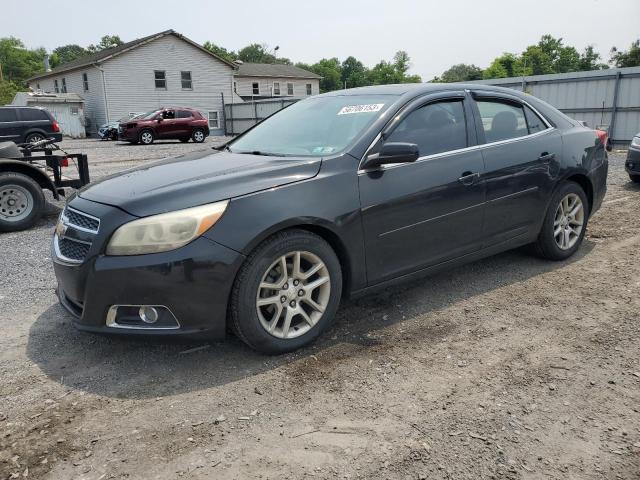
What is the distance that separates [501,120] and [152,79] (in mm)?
34693

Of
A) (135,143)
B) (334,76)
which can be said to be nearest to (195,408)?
(135,143)

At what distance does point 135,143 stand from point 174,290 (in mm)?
24218

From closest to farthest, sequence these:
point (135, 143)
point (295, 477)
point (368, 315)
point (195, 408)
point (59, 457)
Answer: point (295, 477) < point (59, 457) < point (195, 408) < point (368, 315) < point (135, 143)

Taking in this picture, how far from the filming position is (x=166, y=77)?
118 ft

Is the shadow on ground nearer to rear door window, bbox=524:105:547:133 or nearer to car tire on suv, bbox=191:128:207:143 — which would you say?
rear door window, bbox=524:105:547:133

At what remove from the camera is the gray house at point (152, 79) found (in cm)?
3416

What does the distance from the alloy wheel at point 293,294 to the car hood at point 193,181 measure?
0.50 m

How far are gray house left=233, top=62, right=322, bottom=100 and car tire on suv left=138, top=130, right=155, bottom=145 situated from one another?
27.7 m

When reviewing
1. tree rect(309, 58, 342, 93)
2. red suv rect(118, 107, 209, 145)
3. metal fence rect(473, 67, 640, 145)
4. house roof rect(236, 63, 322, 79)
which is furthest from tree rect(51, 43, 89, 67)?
metal fence rect(473, 67, 640, 145)

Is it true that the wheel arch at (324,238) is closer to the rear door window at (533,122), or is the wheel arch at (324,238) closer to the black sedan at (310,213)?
the black sedan at (310,213)

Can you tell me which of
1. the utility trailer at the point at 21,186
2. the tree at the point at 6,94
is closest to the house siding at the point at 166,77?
the tree at the point at 6,94

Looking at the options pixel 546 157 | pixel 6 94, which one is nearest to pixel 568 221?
pixel 546 157

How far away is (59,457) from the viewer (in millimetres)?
2418

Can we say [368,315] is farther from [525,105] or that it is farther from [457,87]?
[525,105]
